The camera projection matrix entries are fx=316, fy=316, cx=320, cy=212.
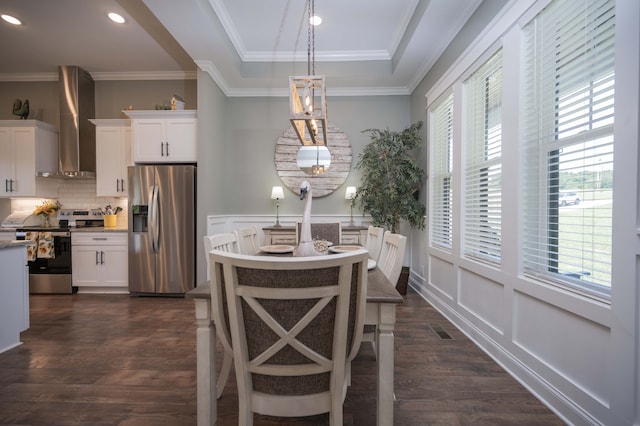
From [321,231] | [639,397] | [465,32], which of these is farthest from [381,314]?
[465,32]

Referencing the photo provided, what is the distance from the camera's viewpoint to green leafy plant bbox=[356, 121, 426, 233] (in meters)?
4.07

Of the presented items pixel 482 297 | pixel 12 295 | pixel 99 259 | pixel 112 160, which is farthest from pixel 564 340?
pixel 112 160

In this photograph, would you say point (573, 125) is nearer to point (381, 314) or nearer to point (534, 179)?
point (534, 179)

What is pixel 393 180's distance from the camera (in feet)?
13.4

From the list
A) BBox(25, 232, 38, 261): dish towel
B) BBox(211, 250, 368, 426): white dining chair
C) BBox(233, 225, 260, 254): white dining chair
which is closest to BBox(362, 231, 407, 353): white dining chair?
BBox(211, 250, 368, 426): white dining chair

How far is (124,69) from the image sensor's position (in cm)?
458

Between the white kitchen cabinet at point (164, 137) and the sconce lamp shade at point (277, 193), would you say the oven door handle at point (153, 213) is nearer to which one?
the white kitchen cabinet at point (164, 137)

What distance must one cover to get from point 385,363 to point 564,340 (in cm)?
112

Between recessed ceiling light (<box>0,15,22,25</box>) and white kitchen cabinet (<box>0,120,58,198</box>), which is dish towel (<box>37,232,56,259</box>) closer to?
white kitchen cabinet (<box>0,120,58,198</box>)

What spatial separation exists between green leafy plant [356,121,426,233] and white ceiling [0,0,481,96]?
92cm

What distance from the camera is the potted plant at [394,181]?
4062mm

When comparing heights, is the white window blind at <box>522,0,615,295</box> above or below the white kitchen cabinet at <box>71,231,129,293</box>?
above

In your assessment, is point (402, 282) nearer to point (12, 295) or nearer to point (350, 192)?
point (350, 192)

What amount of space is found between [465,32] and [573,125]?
179cm
